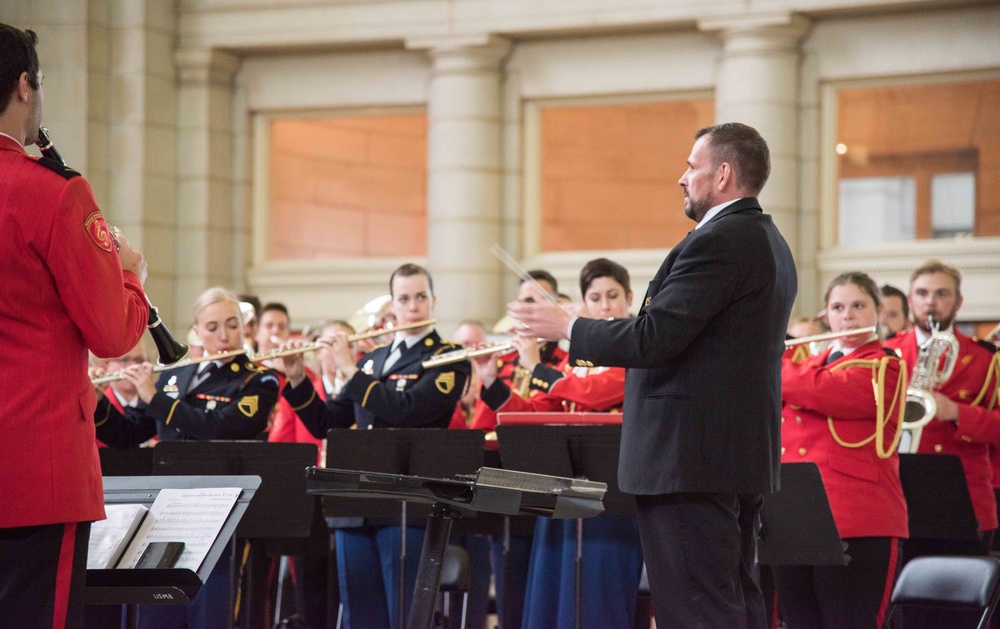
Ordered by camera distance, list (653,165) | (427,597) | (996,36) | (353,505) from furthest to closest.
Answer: (653,165)
(996,36)
(353,505)
(427,597)

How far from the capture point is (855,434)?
14.2 feet

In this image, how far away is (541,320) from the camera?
10.4 ft

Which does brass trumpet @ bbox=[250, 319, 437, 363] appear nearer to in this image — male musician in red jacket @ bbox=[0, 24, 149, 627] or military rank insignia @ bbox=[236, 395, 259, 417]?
military rank insignia @ bbox=[236, 395, 259, 417]

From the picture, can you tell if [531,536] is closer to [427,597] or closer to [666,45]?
[427,597]

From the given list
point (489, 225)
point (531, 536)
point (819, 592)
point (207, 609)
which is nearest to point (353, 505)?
point (207, 609)

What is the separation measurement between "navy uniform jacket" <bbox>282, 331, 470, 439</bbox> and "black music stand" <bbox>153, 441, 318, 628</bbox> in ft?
1.96

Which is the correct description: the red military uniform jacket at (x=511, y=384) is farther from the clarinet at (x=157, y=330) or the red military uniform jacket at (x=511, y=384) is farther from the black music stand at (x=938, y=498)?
the clarinet at (x=157, y=330)

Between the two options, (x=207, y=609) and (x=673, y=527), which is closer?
(x=673, y=527)

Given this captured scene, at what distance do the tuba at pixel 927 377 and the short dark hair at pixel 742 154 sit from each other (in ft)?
7.23

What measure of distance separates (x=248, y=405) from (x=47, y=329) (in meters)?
2.62

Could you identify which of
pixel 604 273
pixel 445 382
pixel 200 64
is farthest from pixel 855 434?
pixel 200 64

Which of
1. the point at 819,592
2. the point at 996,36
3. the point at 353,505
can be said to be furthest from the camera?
the point at 996,36

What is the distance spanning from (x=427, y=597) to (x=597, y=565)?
1.74 m

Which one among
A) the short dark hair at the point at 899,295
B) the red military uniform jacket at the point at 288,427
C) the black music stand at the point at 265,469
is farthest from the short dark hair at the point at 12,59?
the short dark hair at the point at 899,295
